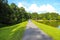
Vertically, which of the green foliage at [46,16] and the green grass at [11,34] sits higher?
the green grass at [11,34]

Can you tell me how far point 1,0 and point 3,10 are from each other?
3.45 m

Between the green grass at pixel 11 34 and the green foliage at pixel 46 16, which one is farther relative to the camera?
the green foliage at pixel 46 16

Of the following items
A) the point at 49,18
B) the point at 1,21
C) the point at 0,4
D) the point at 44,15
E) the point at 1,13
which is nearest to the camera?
the point at 0,4

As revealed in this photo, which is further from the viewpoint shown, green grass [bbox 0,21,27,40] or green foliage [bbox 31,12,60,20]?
green foliage [bbox 31,12,60,20]

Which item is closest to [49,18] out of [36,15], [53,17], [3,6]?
[53,17]

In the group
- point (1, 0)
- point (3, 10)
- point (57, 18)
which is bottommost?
point (57, 18)

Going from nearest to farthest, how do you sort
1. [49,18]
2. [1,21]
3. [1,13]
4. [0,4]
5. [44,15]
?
[0,4] → [1,13] → [1,21] → [49,18] → [44,15]

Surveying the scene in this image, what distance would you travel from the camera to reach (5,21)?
60.4 meters

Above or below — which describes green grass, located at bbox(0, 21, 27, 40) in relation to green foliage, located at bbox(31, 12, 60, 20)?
above

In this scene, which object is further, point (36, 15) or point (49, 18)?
point (36, 15)

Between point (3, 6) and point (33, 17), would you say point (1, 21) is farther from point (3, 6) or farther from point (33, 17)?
point (33, 17)

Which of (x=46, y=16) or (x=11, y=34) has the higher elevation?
(x=11, y=34)

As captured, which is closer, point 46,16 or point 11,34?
point 11,34

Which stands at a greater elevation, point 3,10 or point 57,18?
point 3,10
